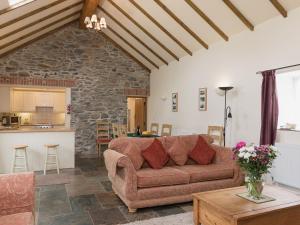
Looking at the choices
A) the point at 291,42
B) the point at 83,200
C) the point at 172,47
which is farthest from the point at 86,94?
the point at 291,42

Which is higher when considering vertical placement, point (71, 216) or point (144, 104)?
point (144, 104)

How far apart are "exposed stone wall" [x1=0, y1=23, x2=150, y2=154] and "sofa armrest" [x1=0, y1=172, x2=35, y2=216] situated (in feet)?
19.1

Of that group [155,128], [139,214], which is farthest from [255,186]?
[155,128]

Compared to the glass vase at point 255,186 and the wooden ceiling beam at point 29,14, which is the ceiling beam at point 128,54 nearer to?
the wooden ceiling beam at point 29,14

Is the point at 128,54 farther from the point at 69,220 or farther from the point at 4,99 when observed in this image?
the point at 69,220

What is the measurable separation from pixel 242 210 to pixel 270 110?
104 inches

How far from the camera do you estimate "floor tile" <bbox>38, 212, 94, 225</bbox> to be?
119 inches

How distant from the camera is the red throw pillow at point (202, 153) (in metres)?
4.21

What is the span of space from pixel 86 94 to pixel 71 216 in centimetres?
540

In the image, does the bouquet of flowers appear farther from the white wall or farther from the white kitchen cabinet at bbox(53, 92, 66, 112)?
the white kitchen cabinet at bbox(53, 92, 66, 112)

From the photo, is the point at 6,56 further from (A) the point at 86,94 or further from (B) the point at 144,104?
(B) the point at 144,104

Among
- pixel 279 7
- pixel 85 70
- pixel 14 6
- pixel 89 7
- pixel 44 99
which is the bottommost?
pixel 44 99

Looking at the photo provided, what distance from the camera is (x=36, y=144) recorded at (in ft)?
18.3

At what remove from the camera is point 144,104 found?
9555 mm
